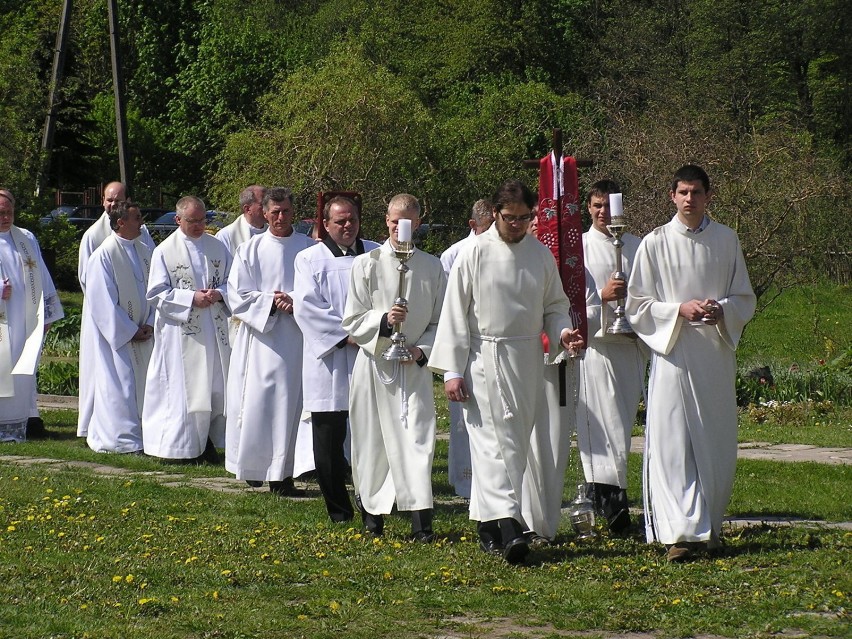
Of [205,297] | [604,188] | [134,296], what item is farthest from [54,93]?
[604,188]

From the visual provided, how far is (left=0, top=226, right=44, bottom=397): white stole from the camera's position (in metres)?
14.2

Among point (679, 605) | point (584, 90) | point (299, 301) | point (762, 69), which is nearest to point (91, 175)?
point (584, 90)

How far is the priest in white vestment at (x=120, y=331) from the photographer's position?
13.3 m

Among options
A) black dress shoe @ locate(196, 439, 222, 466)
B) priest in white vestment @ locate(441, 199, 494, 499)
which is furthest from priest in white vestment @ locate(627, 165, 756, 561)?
black dress shoe @ locate(196, 439, 222, 466)

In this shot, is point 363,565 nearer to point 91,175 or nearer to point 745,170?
point 745,170

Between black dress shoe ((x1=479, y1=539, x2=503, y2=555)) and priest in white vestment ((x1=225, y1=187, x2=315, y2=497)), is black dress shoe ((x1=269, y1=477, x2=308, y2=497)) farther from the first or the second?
black dress shoe ((x1=479, y1=539, x2=503, y2=555))

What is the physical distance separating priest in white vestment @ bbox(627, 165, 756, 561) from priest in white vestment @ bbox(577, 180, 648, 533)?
2.59 feet

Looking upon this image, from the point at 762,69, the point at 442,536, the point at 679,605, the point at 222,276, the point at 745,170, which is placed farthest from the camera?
the point at 762,69

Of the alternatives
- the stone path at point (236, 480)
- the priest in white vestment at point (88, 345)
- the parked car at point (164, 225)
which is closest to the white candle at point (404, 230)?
the stone path at point (236, 480)

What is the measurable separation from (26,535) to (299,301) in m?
2.32

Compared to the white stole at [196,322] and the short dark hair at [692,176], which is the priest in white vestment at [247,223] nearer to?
the white stole at [196,322]

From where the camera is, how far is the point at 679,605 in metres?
6.59

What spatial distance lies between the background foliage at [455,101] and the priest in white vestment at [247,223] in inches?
307

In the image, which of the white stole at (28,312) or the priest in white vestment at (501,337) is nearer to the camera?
the priest in white vestment at (501,337)
